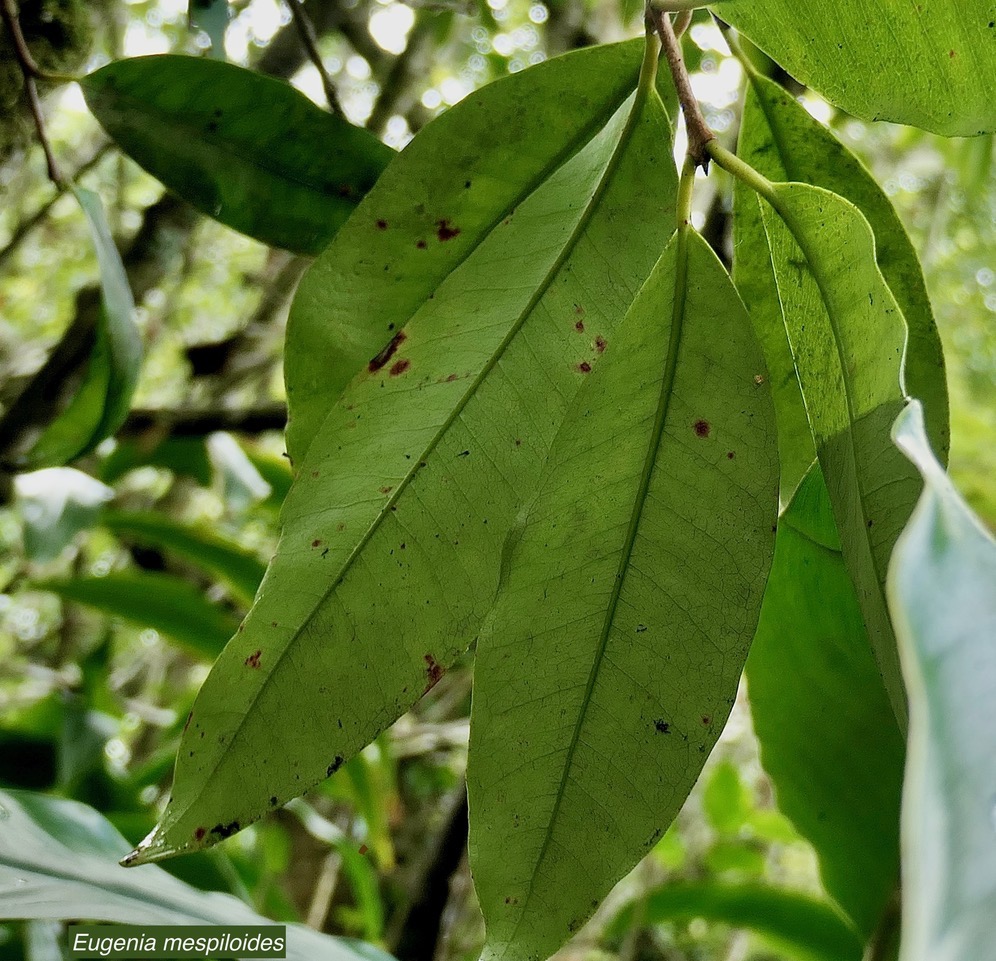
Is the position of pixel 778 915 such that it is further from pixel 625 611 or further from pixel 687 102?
pixel 687 102

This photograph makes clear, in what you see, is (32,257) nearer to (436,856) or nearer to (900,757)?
(436,856)

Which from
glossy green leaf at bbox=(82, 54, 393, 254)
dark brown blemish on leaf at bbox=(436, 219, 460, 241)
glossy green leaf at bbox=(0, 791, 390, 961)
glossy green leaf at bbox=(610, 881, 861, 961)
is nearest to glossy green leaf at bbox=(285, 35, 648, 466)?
dark brown blemish on leaf at bbox=(436, 219, 460, 241)

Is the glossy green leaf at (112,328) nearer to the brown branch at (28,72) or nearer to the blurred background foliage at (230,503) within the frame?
the brown branch at (28,72)

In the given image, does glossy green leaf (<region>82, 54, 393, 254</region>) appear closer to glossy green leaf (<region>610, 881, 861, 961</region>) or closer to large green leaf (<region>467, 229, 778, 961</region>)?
large green leaf (<region>467, 229, 778, 961</region>)

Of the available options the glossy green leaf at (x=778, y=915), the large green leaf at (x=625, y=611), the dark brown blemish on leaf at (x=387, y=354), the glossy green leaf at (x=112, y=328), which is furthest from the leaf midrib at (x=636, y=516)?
the glossy green leaf at (x=778, y=915)

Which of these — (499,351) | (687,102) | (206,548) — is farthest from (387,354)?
(206,548)

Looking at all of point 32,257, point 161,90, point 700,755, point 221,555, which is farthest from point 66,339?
point 32,257
